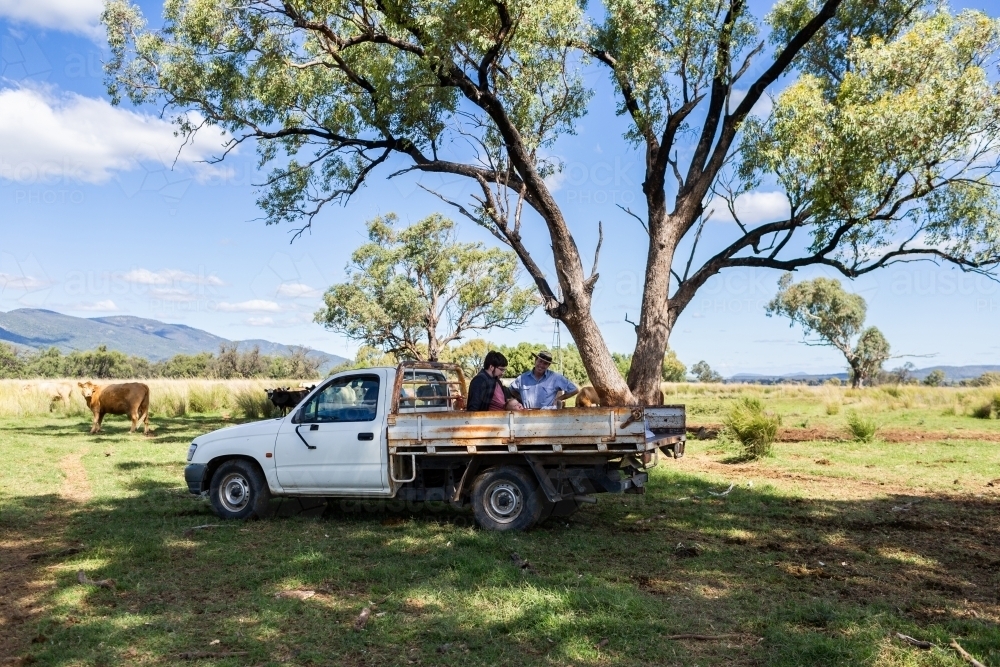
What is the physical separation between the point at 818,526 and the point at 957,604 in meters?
3.15

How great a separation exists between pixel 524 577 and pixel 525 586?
31cm

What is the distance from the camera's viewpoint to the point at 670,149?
17.8 m

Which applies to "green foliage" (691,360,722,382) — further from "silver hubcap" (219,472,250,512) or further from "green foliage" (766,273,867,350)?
"silver hubcap" (219,472,250,512)

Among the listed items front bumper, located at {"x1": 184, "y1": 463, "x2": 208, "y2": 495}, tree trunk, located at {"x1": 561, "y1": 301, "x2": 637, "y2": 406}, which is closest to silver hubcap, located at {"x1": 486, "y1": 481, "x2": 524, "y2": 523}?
front bumper, located at {"x1": 184, "y1": 463, "x2": 208, "y2": 495}

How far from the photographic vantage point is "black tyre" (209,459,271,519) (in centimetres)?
954

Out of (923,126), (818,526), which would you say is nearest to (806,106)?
(923,126)

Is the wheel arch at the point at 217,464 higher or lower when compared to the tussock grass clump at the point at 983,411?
lower

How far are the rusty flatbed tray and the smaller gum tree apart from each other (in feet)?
209

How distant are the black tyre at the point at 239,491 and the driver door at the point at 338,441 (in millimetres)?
345

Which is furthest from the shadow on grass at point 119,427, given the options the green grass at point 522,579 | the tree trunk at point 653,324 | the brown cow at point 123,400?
the tree trunk at point 653,324

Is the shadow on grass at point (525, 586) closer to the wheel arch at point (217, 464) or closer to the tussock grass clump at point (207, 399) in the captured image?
the wheel arch at point (217, 464)

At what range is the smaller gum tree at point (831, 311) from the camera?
6856cm

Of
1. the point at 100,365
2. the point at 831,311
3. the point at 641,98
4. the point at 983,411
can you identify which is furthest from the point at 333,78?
the point at 100,365

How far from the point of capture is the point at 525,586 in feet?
21.3
